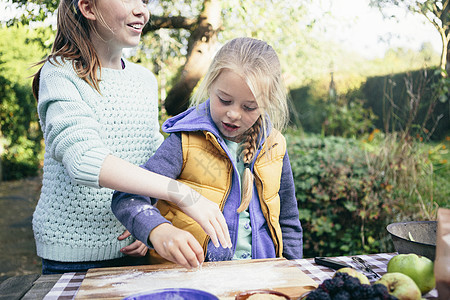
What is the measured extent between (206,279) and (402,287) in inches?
21.3

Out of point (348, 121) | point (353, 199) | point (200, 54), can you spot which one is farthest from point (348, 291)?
point (348, 121)

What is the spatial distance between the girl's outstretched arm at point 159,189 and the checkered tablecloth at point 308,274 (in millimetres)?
332

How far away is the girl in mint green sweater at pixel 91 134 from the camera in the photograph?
1156 mm

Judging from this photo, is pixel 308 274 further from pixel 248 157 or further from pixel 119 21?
pixel 119 21

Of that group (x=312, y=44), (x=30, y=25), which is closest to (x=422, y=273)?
(x=30, y=25)

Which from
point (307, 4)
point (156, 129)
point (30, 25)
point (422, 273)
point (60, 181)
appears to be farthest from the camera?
point (307, 4)

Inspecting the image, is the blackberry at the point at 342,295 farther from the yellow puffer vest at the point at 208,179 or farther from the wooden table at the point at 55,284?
the yellow puffer vest at the point at 208,179

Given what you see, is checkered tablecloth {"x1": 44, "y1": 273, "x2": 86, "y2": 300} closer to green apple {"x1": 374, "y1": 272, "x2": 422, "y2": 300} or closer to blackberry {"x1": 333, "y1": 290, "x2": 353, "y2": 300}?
blackberry {"x1": 333, "y1": 290, "x2": 353, "y2": 300}

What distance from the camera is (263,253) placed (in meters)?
1.52

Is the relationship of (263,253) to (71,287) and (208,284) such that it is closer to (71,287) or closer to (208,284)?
(208,284)

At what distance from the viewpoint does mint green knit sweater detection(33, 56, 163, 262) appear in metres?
1.17

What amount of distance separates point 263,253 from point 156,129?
0.71 meters

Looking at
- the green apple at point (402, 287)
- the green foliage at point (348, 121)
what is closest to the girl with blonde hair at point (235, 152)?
the green apple at point (402, 287)

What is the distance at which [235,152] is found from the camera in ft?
5.29
